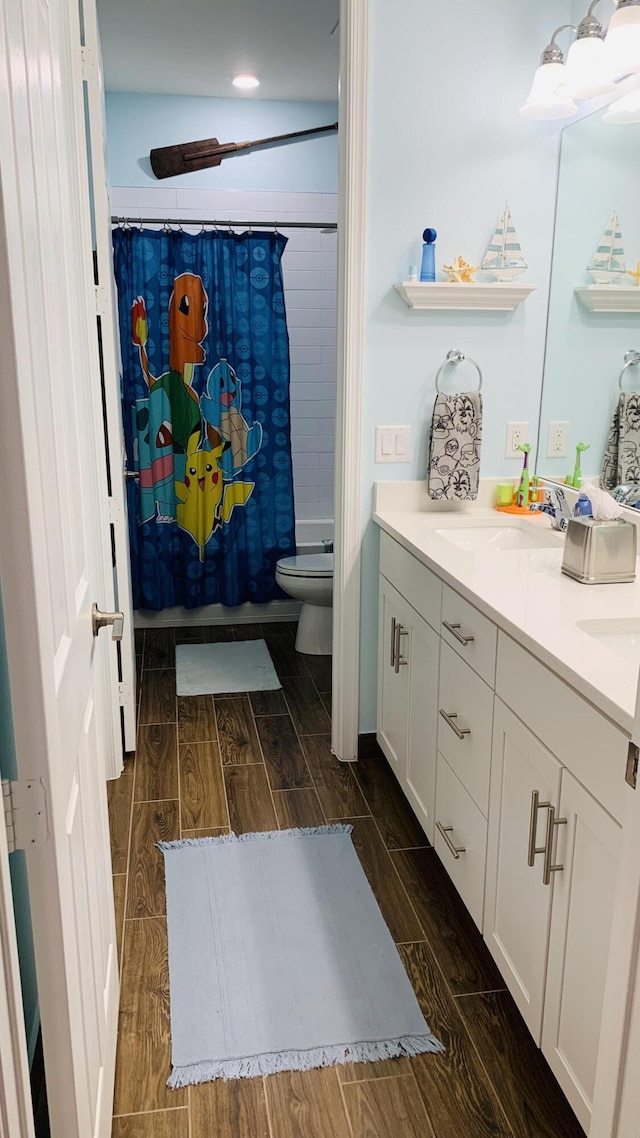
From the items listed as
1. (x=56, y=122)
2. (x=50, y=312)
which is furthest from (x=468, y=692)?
(x=56, y=122)

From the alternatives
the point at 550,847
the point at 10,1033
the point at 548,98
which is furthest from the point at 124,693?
the point at 548,98

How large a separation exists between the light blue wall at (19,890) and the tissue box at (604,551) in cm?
129

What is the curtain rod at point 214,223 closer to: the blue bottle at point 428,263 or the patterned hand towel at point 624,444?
the blue bottle at point 428,263

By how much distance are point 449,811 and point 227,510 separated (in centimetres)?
246

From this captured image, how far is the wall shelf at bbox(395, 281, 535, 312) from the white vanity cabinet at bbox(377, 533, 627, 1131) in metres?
0.78

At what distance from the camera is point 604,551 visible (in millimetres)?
2045

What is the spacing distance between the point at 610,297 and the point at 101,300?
1.47m

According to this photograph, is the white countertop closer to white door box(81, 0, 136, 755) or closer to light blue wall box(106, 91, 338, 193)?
white door box(81, 0, 136, 755)

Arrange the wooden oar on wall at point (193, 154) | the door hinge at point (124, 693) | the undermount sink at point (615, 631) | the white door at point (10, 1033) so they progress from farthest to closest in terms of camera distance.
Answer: the wooden oar on wall at point (193, 154) < the door hinge at point (124, 693) < the undermount sink at point (615, 631) < the white door at point (10, 1033)

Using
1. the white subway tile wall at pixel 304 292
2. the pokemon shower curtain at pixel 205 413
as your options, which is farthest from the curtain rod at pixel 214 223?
the white subway tile wall at pixel 304 292

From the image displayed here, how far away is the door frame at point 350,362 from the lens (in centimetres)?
253

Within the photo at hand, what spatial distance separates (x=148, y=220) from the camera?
3975 mm

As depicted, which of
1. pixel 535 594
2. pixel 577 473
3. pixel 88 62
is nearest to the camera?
pixel 535 594

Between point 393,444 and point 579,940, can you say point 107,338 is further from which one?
point 579,940
